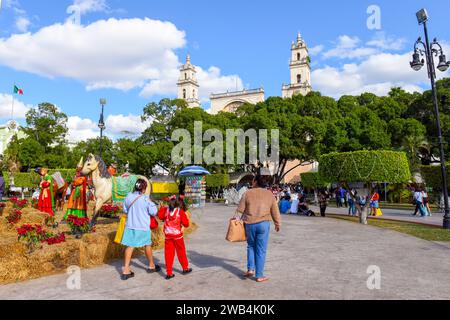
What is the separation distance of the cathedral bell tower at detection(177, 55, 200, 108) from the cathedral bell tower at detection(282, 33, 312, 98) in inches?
998

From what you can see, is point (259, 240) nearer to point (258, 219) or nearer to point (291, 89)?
point (258, 219)

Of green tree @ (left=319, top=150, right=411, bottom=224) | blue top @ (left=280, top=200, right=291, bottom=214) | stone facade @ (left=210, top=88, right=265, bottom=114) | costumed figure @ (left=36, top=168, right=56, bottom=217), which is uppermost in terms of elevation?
Result: stone facade @ (left=210, top=88, right=265, bottom=114)

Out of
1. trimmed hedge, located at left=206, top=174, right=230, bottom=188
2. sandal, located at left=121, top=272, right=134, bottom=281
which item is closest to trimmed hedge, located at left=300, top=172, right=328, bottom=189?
trimmed hedge, located at left=206, top=174, right=230, bottom=188

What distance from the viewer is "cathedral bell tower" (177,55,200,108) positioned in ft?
293

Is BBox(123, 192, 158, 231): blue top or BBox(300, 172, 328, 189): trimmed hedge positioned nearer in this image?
BBox(123, 192, 158, 231): blue top

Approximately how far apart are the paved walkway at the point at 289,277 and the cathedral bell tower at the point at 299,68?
7235 centimetres

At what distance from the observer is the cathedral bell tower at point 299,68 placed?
7806 cm

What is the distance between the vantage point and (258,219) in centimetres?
573

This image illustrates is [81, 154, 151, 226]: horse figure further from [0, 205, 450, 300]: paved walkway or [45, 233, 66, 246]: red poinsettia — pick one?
[0, 205, 450, 300]: paved walkway

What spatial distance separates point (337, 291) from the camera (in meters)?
5.25

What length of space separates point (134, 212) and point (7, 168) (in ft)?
133

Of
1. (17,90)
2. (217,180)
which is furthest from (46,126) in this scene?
(217,180)

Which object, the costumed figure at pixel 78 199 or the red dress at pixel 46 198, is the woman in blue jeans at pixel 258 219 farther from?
the red dress at pixel 46 198

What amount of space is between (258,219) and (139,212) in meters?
2.28
